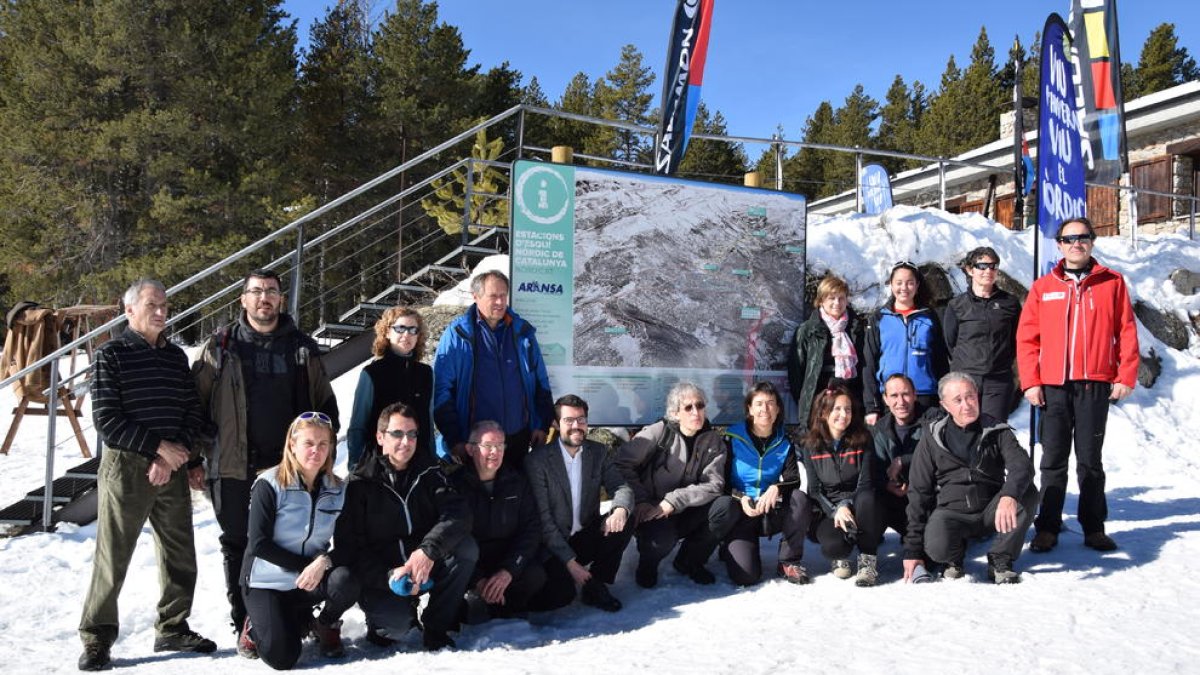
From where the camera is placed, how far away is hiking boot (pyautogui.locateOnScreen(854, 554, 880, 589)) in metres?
4.28

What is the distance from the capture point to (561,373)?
5363 millimetres

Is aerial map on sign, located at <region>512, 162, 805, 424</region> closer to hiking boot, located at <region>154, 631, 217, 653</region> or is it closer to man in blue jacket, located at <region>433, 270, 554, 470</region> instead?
man in blue jacket, located at <region>433, 270, 554, 470</region>

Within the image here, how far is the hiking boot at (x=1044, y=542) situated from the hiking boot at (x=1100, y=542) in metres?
0.20

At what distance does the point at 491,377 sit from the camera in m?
4.54

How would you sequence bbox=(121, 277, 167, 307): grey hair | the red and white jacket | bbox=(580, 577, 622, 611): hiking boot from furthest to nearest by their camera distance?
the red and white jacket
bbox=(580, 577, 622, 611): hiking boot
bbox=(121, 277, 167, 307): grey hair

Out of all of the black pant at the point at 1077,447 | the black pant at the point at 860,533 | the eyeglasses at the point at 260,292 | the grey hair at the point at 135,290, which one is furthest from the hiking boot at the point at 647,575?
the grey hair at the point at 135,290

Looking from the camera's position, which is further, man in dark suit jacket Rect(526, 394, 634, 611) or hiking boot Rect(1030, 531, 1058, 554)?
hiking boot Rect(1030, 531, 1058, 554)

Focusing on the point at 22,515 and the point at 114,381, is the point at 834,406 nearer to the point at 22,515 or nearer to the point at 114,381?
the point at 114,381

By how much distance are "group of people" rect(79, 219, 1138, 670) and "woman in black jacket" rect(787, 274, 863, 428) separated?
0.02 meters

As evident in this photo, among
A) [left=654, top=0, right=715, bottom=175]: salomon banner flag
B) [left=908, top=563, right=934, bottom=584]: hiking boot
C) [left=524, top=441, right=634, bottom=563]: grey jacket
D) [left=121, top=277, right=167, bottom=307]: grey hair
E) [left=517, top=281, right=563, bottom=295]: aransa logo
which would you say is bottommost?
[left=908, top=563, right=934, bottom=584]: hiking boot

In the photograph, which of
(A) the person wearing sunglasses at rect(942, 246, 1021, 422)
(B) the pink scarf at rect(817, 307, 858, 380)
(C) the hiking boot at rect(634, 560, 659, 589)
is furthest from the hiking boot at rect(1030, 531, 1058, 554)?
(C) the hiking boot at rect(634, 560, 659, 589)

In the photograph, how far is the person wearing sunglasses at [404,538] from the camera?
145 inches

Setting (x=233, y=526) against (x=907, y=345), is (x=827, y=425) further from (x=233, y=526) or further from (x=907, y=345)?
(x=233, y=526)

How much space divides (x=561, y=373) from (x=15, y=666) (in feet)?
10.6
